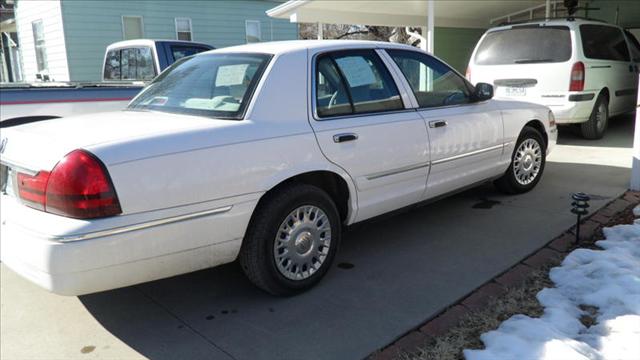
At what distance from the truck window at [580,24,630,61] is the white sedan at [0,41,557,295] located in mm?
4468

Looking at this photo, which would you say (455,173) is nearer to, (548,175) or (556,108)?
(548,175)

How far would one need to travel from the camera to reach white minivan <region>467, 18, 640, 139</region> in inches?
310

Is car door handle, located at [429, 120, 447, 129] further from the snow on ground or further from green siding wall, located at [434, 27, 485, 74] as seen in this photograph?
green siding wall, located at [434, 27, 485, 74]

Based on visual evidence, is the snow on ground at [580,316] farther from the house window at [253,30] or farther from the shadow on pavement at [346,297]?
the house window at [253,30]

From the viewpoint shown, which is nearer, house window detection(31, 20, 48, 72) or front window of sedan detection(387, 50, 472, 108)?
front window of sedan detection(387, 50, 472, 108)

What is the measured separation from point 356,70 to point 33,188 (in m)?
2.27

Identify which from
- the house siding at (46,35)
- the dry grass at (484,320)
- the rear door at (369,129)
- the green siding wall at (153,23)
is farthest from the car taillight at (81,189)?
the house siding at (46,35)

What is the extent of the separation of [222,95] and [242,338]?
1.56 meters

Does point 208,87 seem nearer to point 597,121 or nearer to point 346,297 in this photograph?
point 346,297

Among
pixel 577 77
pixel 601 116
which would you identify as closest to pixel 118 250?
pixel 577 77

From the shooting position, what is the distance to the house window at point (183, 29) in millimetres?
14945

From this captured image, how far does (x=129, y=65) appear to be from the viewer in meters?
9.15

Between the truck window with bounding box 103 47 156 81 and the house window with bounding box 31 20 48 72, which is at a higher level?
the house window with bounding box 31 20 48 72

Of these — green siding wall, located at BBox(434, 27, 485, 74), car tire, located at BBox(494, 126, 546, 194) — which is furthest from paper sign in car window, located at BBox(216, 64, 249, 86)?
green siding wall, located at BBox(434, 27, 485, 74)
